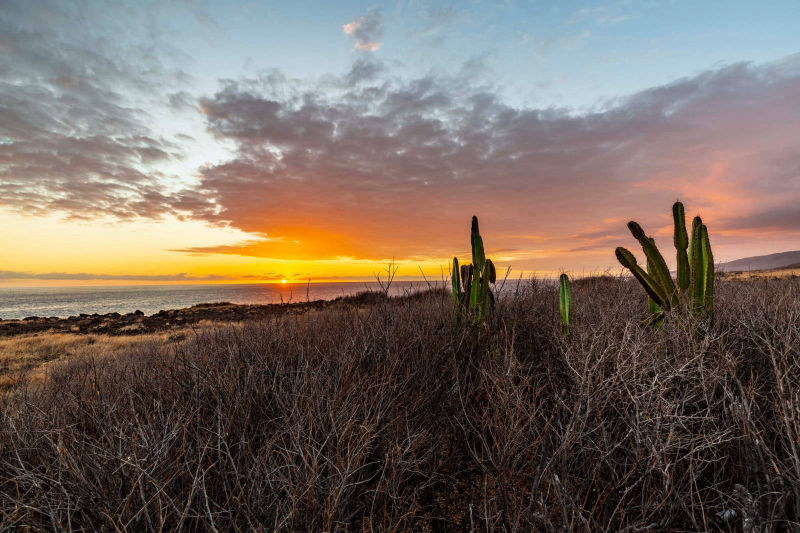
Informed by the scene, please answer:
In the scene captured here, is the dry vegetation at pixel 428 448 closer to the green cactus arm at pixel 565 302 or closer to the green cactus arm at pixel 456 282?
the green cactus arm at pixel 565 302

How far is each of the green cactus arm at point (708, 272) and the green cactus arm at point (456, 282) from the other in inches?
106

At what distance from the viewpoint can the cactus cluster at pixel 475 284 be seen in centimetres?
452

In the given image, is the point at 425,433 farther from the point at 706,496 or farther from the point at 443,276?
the point at 443,276

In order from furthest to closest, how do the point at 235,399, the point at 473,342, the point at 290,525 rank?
the point at 473,342 < the point at 235,399 < the point at 290,525

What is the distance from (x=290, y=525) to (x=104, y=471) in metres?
1.03

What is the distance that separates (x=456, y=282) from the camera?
17.0ft

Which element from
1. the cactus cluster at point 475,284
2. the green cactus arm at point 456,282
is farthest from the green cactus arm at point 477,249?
the green cactus arm at point 456,282

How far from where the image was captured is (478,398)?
2893 millimetres

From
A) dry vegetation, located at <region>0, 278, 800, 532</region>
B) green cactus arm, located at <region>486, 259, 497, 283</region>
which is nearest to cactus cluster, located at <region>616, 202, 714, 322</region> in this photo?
dry vegetation, located at <region>0, 278, 800, 532</region>

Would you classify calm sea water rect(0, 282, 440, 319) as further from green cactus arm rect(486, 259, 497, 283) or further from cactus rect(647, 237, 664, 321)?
cactus rect(647, 237, 664, 321)

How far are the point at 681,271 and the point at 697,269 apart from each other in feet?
0.45

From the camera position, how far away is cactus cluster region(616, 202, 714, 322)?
3529 millimetres

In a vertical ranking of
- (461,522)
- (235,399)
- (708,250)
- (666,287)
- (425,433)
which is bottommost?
(461,522)

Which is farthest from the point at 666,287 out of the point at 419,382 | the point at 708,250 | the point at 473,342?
the point at 419,382
